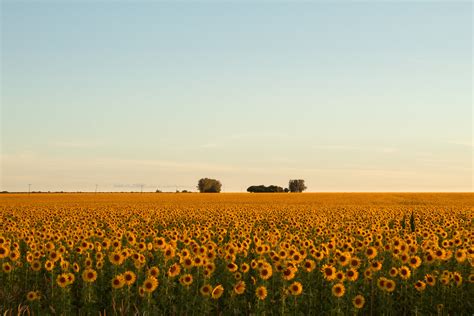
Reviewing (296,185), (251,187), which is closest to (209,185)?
(251,187)

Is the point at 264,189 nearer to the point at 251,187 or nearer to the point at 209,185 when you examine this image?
the point at 251,187

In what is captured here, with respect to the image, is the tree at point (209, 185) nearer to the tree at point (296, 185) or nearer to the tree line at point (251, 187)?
the tree line at point (251, 187)

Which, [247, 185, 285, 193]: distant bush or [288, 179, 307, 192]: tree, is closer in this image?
[247, 185, 285, 193]: distant bush

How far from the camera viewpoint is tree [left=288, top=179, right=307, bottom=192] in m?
154

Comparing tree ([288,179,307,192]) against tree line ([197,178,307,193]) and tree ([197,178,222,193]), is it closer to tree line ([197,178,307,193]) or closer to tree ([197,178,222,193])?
tree line ([197,178,307,193])

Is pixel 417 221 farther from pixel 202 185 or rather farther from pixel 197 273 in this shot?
pixel 202 185

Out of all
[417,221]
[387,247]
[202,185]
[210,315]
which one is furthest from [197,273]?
[202,185]

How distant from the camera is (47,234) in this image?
674 inches

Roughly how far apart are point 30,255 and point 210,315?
5.36 metres

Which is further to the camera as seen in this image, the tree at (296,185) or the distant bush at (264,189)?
the tree at (296,185)

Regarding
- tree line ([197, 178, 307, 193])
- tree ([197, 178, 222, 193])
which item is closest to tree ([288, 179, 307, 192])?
tree line ([197, 178, 307, 193])

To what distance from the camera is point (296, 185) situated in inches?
6102

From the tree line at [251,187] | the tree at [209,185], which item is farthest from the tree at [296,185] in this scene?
the tree at [209,185]

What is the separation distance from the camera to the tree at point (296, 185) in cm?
15388
